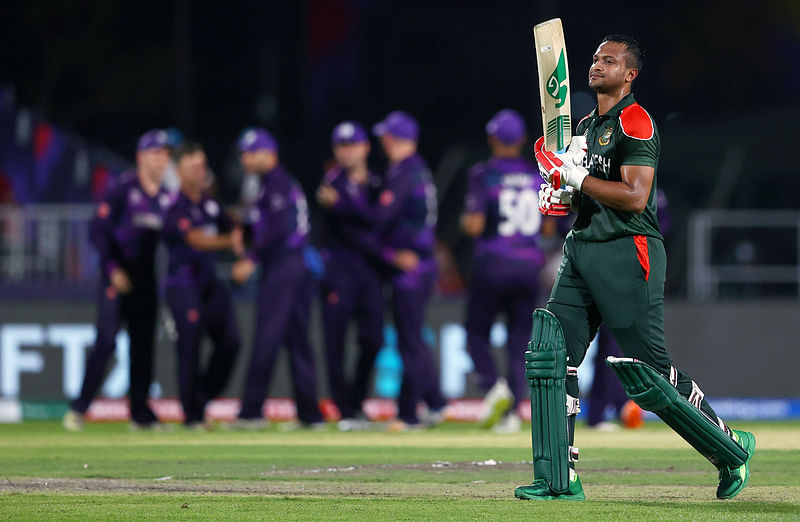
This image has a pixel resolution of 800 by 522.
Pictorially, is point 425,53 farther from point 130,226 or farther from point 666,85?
point 130,226

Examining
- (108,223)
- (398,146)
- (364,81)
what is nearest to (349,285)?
(398,146)

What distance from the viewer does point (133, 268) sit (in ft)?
43.3

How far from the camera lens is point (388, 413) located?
15.2m

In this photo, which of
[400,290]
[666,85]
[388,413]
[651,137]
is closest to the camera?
[651,137]

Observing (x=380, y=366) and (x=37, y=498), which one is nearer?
(x=37, y=498)

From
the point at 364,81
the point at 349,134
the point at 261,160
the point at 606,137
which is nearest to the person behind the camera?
the point at 606,137

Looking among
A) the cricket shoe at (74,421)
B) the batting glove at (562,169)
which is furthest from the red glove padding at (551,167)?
the cricket shoe at (74,421)

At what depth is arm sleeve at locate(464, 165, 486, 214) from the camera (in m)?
12.9

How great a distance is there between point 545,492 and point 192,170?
673cm

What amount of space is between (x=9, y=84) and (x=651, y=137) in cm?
1231

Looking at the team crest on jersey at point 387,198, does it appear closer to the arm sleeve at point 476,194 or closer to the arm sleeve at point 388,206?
the arm sleeve at point 388,206

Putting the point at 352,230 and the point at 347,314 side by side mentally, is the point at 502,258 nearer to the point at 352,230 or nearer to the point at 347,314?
the point at 352,230

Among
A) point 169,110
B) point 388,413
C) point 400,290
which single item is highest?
point 169,110

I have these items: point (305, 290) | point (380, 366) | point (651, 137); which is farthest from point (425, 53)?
point (651, 137)
